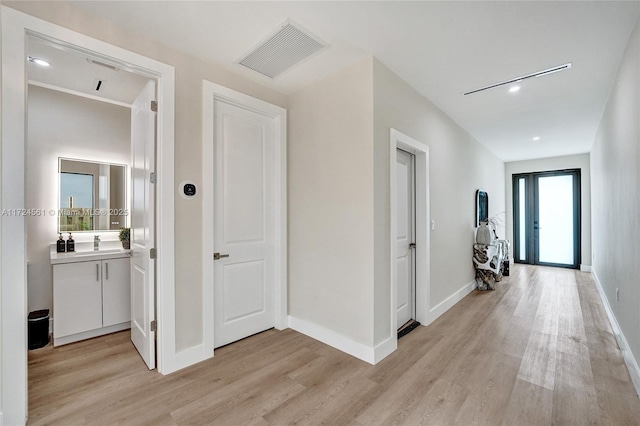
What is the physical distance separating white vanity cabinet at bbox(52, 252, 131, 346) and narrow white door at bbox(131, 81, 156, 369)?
454mm

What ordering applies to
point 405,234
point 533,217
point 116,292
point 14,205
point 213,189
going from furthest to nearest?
point 533,217 < point 405,234 < point 116,292 < point 213,189 < point 14,205

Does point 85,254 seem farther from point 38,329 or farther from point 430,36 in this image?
point 430,36

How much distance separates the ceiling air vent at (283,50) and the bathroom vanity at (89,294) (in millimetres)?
2435

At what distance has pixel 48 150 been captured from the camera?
3.11m

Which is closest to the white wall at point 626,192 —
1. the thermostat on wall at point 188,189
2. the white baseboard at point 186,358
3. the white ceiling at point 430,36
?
the white ceiling at point 430,36

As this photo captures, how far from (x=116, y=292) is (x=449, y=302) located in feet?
13.2

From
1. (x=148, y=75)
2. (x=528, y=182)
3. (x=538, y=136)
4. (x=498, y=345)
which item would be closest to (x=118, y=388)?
(x=148, y=75)

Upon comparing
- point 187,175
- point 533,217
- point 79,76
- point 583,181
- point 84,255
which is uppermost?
point 79,76

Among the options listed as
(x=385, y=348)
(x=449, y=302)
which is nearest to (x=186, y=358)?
(x=385, y=348)

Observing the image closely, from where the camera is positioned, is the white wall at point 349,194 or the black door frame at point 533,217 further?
the black door frame at point 533,217

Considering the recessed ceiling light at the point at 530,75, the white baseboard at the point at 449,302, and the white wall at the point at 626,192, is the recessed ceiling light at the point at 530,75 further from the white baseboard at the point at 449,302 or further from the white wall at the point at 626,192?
the white baseboard at the point at 449,302

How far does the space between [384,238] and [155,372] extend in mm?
2197

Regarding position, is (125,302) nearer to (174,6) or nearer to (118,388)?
(118,388)

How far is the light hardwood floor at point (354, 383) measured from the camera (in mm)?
1812
